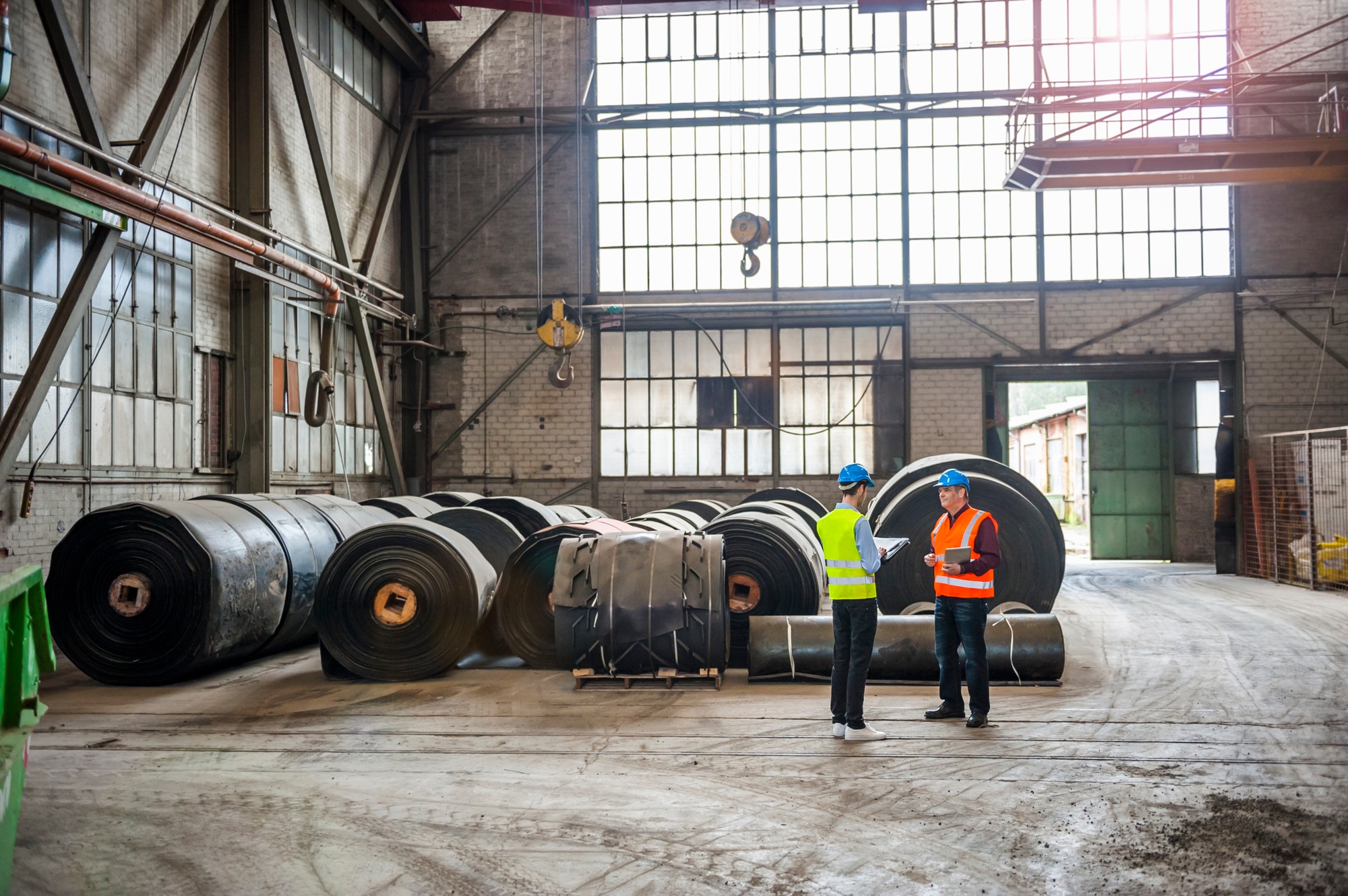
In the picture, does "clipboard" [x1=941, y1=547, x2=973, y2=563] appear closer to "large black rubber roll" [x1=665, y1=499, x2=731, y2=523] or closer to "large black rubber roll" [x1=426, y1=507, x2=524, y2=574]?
"large black rubber roll" [x1=426, y1=507, x2=524, y2=574]

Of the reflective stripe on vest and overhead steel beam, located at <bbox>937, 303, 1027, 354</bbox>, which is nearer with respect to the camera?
the reflective stripe on vest

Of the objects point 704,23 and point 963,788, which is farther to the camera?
point 704,23

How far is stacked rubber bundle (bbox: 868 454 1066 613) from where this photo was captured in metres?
9.97

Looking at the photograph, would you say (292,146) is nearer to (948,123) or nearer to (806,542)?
(806,542)

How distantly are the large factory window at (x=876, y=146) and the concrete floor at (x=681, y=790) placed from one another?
11937 mm

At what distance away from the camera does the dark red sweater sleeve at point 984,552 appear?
6695mm

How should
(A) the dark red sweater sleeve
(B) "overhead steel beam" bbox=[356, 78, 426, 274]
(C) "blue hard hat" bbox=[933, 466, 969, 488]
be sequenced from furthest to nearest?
1. (B) "overhead steel beam" bbox=[356, 78, 426, 274]
2. (C) "blue hard hat" bbox=[933, 466, 969, 488]
3. (A) the dark red sweater sleeve

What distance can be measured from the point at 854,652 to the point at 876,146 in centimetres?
1478

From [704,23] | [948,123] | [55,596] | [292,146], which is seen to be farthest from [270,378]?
[948,123]

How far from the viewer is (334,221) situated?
52.5ft

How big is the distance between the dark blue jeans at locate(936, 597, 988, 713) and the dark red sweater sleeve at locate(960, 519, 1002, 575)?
20cm

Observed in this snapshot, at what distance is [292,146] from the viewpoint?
15484mm

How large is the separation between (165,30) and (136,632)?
314 inches

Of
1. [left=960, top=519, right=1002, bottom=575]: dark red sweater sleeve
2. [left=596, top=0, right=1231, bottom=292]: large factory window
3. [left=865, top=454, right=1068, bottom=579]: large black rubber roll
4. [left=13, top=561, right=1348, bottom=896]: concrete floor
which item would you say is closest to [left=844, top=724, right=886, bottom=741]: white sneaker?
[left=13, top=561, right=1348, bottom=896]: concrete floor
